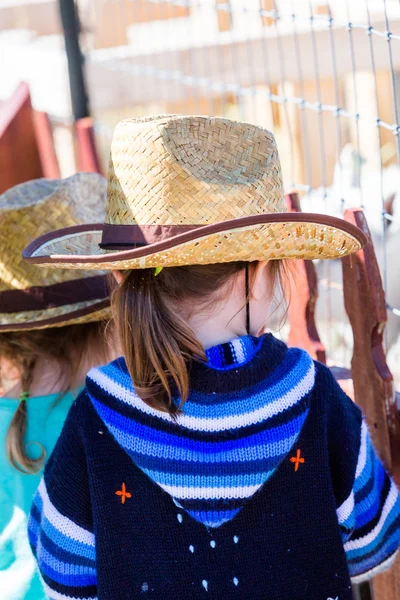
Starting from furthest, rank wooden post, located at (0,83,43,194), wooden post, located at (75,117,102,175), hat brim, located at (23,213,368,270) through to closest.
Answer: wooden post, located at (75,117,102,175)
wooden post, located at (0,83,43,194)
hat brim, located at (23,213,368,270)

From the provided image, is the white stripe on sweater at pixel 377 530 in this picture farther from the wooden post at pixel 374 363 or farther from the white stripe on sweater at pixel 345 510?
the wooden post at pixel 374 363

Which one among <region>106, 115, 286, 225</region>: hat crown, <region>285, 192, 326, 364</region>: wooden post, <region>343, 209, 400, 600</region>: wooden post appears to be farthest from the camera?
<region>285, 192, 326, 364</region>: wooden post

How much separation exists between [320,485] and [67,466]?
46cm

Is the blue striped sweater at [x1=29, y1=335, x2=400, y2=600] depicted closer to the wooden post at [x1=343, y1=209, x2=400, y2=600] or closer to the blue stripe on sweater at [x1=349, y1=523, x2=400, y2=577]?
the blue stripe on sweater at [x1=349, y1=523, x2=400, y2=577]

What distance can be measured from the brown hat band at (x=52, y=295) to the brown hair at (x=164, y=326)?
0.50m

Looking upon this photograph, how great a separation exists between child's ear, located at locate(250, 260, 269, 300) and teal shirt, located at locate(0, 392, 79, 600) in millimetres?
648

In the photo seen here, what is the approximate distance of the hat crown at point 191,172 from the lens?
1.42 metres

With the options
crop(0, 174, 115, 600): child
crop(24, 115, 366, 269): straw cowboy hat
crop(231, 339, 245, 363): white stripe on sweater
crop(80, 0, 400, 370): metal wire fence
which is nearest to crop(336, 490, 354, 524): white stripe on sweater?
crop(231, 339, 245, 363): white stripe on sweater

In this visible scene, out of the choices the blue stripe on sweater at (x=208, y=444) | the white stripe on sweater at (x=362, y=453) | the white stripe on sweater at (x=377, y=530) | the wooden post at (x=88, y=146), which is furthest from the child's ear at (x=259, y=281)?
the wooden post at (x=88, y=146)

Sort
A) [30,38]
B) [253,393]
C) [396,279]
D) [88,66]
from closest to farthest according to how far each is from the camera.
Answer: [253,393] → [396,279] → [88,66] → [30,38]

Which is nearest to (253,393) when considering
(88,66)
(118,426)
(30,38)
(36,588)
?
(118,426)

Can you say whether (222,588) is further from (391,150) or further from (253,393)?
(391,150)

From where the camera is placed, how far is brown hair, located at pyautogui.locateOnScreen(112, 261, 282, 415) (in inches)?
56.4

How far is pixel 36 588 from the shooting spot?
190 cm
